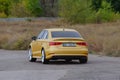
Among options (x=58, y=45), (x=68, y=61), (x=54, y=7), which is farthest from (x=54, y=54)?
(x=54, y=7)

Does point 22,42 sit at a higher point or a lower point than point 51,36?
lower

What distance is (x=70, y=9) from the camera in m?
72.4

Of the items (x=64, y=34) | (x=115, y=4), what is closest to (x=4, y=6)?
(x=115, y=4)

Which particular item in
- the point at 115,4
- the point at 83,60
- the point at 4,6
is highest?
the point at 83,60

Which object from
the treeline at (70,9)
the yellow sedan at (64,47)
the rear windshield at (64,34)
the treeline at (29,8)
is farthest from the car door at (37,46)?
the treeline at (29,8)

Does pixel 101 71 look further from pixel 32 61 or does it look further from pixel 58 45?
pixel 32 61

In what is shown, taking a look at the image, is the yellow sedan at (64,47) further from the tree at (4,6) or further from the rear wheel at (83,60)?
the tree at (4,6)

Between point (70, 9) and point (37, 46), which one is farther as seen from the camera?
point (70, 9)

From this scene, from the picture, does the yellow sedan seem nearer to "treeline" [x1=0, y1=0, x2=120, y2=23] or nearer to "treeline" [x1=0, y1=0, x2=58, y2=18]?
"treeline" [x1=0, y1=0, x2=120, y2=23]

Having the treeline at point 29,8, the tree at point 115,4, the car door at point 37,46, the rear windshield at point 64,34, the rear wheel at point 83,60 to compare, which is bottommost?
the treeline at point 29,8

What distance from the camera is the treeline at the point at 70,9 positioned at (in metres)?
72.4

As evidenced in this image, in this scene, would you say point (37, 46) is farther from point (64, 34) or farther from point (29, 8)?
point (29, 8)

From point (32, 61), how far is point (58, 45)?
3135 mm

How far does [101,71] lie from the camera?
16.8 metres
